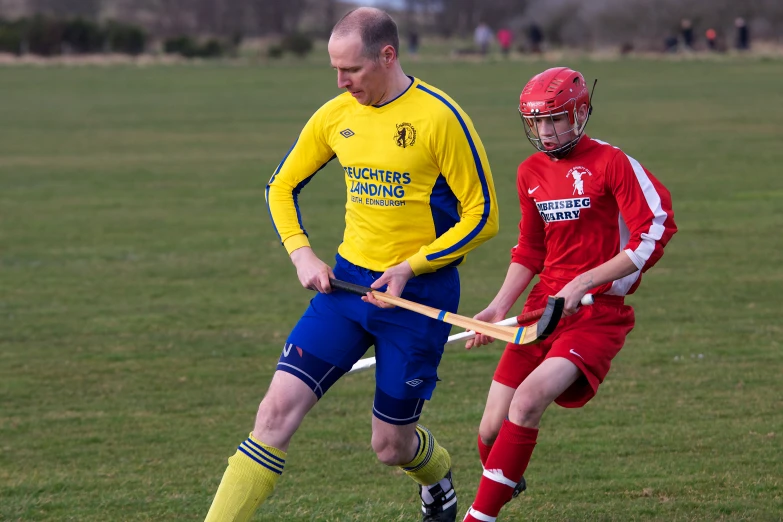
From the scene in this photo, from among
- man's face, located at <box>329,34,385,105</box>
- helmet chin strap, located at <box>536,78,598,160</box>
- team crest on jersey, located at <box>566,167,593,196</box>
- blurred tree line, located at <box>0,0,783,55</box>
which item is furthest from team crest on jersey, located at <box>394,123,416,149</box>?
blurred tree line, located at <box>0,0,783,55</box>

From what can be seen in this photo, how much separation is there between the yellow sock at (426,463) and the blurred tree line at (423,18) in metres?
69.3

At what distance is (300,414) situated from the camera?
496 centimetres

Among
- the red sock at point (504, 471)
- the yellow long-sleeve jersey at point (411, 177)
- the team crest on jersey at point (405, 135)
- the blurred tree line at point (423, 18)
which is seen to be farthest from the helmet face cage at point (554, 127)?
the blurred tree line at point (423, 18)

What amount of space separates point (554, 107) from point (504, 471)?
1.58 meters

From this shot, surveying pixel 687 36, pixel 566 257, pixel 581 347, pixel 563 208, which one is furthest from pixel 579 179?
pixel 687 36

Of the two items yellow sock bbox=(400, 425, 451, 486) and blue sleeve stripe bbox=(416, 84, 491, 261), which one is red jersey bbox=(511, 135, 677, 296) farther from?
yellow sock bbox=(400, 425, 451, 486)

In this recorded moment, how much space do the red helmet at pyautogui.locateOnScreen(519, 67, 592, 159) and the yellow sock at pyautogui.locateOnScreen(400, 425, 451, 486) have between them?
57.8 inches

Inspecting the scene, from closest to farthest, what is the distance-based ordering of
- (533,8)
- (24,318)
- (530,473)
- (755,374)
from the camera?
(530,473) < (755,374) < (24,318) < (533,8)

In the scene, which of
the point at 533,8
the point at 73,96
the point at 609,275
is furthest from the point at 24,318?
the point at 533,8

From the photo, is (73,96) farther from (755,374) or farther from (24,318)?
(755,374)

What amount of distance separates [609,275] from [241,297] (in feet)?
23.6

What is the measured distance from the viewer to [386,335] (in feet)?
16.9

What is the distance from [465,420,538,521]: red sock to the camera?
5.02 meters

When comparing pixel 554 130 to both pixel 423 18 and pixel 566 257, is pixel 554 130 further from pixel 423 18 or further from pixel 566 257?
pixel 423 18
